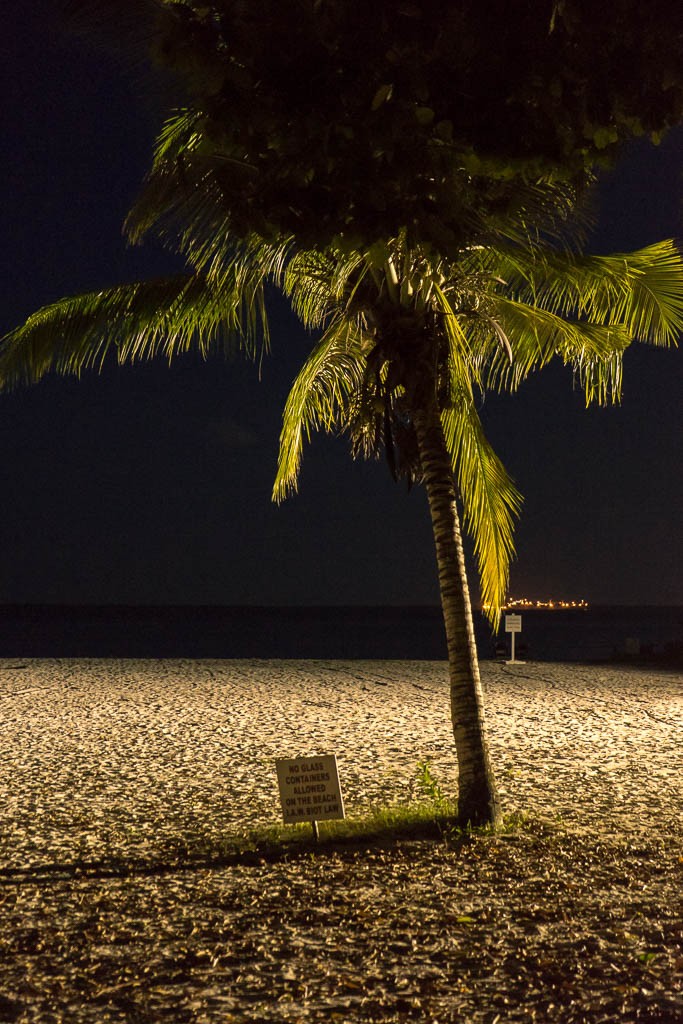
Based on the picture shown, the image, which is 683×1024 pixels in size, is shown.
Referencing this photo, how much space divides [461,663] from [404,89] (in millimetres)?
Answer: 4127

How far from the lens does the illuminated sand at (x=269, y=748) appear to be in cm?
754

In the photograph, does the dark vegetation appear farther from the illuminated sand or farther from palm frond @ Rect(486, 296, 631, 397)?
palm frond @ Rect(486, 296, 631, 397)

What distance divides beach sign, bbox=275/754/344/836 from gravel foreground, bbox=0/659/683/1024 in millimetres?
305

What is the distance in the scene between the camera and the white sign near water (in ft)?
21.2

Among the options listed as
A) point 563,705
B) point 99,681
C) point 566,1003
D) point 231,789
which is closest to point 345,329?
point 231,789

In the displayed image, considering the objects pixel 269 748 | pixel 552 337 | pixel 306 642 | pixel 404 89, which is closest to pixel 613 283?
pixel 552 337

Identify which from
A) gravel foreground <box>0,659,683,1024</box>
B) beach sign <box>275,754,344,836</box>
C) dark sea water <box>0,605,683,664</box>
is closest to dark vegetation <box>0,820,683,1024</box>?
gravel foreground <box>0,659,683,1024</box>

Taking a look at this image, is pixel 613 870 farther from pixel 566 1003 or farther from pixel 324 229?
pixel 324 229

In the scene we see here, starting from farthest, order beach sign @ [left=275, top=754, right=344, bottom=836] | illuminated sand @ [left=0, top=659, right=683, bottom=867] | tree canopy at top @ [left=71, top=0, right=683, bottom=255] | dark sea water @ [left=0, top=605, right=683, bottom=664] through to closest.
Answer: dark sea water @ [left=0, top=605, right=683, bottom=664] → illuminated sand @ [left=0, top=659, right=683, bottom=867] → beach sign @ [left=275, top=754, right=344, bottom=836] → tree canopy at top @ [left=71, top=0, right=683, bottom=255]

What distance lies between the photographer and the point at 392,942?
4.68 meters

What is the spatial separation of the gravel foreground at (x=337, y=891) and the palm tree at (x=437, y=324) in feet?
4.07

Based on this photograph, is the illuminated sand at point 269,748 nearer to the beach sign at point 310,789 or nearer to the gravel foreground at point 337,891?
the gravel foreground at point 337,891

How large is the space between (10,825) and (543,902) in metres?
4.31

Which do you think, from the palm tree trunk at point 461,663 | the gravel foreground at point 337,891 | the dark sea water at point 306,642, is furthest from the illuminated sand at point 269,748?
the dark sea water at point 306,642
